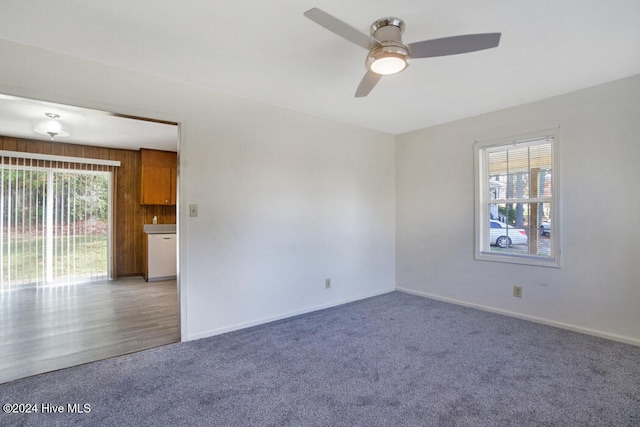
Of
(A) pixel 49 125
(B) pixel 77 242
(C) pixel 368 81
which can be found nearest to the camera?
(C) pixel 368 81

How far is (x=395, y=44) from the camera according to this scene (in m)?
1.78

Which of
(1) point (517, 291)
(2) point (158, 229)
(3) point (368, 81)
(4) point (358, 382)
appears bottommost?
(4) point (358, 382)

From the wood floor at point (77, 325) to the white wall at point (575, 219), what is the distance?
11.2ft

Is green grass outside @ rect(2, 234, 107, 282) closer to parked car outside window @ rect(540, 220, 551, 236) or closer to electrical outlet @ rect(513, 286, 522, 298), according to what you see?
electrical outlet @ rect(513, 286, 522, 298)

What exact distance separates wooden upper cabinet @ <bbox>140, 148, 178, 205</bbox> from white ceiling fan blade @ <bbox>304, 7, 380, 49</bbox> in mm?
4994

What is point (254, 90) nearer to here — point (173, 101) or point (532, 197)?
point (173, 101)

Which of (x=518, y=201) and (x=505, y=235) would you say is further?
(x=505, y=235)

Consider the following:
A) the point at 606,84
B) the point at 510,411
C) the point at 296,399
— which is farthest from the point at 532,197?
the point at 296,399

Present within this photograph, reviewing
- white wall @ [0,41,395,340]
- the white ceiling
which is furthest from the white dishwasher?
the white ceiling

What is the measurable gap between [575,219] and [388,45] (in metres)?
2.63

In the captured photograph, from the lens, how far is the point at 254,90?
293 centimetres

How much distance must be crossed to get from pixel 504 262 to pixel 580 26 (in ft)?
7.74

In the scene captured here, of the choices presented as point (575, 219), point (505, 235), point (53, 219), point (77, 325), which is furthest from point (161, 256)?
point (575, 219)

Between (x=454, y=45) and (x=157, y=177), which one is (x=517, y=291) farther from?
(x=157, y=177)
